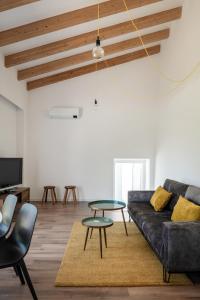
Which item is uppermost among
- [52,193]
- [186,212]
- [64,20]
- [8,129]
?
[64,20]

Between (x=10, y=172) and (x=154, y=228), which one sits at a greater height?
(x=10, y=172)

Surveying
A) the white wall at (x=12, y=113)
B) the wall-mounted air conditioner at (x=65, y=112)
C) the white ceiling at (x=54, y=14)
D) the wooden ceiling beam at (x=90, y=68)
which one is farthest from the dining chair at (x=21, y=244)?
the wooden ceiling beam at (x=90, y=68)

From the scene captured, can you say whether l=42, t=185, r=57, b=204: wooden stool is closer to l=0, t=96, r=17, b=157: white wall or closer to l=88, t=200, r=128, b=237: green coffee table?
l=0, t=96, r=17, b=157: white wall

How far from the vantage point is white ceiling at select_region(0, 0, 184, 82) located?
342 centimetres

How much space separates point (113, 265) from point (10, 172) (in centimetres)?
309

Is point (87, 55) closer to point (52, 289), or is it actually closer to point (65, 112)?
point (65, 112)

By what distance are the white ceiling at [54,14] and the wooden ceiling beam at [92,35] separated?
74 mm

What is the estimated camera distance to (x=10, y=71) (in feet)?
16.2

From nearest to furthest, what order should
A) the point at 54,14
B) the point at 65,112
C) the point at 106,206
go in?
the point at 54,14
the point at 106,206
the point at 65,112

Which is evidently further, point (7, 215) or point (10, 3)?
point (10, 3)

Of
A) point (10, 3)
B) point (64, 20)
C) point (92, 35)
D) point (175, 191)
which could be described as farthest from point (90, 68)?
point (175, 191)

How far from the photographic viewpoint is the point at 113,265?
2773mm

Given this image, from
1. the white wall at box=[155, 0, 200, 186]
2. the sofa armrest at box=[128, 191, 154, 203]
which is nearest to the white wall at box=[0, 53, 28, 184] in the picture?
the sofa armrest at box=[128, 191, 154, 203]

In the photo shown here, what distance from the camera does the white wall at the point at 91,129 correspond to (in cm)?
632
